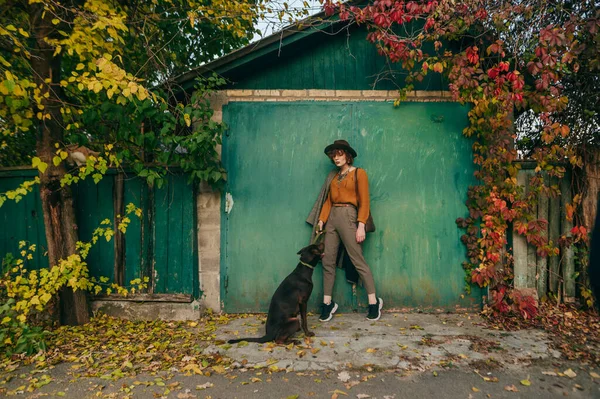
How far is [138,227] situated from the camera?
16.5 ft

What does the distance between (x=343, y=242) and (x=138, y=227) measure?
278 cm

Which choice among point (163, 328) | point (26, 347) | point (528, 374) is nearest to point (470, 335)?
point (528, 374)

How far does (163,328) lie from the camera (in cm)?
Answer: 464

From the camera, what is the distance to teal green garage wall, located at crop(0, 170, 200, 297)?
5000 mm

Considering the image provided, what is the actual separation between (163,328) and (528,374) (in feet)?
13.1

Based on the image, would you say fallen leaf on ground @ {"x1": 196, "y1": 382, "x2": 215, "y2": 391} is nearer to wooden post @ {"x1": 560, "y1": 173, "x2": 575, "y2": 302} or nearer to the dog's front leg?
the dog's front leg

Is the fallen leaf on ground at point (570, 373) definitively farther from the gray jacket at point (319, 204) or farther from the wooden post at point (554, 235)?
the gray jacket at point (319, 204)

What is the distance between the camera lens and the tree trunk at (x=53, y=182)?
14.4 ft

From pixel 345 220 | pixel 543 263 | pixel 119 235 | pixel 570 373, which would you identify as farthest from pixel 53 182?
pixel 543 263

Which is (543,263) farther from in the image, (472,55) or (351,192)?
(472,55)

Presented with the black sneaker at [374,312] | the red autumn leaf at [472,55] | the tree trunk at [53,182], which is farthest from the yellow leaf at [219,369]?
the red autumn leaf at [472,55]

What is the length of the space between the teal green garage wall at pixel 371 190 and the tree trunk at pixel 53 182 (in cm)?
189

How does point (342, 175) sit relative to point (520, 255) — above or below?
above

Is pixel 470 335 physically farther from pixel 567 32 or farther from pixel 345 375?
pixel 567 32
